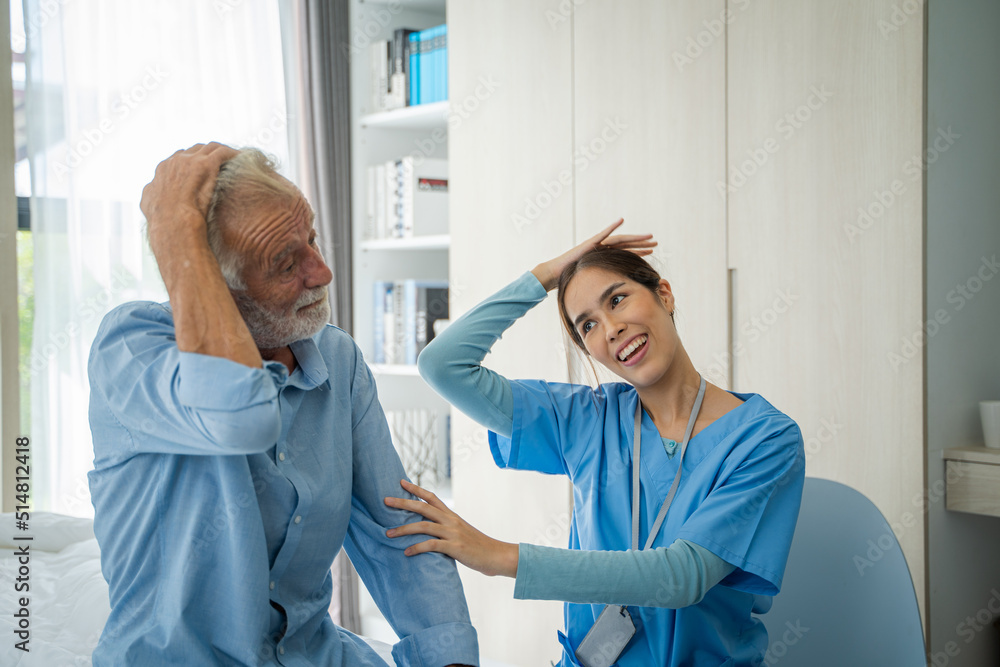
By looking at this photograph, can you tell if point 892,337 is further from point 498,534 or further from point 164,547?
point 164,547

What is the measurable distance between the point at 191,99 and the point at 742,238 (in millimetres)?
1852

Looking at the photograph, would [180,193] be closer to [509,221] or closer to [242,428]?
[242,428]

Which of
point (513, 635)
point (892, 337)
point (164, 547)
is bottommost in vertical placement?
point (513, 635)

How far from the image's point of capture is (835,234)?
A: 193cm

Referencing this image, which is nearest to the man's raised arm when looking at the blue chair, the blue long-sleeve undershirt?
the blue long-sleeve undershirt

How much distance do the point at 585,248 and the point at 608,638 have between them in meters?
0.65

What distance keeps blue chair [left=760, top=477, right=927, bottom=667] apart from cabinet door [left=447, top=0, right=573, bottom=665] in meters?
1.04

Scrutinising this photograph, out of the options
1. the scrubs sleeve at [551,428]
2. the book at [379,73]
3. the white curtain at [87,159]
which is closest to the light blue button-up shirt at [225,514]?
the scrubs sleeve at [551,428]

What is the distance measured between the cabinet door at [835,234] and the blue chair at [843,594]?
0.50 meters

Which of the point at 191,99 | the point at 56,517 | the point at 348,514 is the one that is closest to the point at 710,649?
the point at 348,514

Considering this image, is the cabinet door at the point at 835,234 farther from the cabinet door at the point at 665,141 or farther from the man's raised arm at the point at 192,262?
the man's raised arm at the point at 192,262

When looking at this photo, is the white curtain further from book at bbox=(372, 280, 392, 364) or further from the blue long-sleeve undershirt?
the blue long-sleeve undershirt

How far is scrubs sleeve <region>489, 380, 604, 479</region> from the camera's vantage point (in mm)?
1453

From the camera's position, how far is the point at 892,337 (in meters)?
1.85
